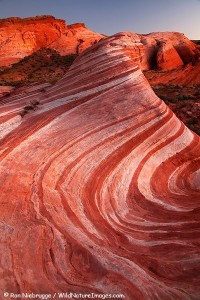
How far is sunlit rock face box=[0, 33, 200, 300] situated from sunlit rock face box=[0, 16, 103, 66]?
4631cm

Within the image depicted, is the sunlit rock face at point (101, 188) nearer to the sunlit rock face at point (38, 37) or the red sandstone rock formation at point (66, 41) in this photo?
the red sandstone rock formation at point (66, 41)

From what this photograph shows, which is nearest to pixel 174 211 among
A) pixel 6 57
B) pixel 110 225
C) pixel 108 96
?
pixel 110 225

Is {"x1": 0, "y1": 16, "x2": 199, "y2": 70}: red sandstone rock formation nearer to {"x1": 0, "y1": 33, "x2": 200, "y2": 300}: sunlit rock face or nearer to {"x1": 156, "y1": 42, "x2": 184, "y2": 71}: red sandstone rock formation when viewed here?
{"x1": 156, "y1": 42, "x2": 184, "y2": 71}: red sandstone rock formation

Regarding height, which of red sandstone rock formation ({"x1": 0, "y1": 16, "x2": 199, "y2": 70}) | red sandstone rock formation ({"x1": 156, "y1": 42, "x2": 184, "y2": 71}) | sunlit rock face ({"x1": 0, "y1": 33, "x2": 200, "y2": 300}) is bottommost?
sunlit rock face ({"x1": 0, "y1": 33, "x2": 200, "y2": 300})

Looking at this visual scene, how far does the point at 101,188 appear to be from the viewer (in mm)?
8586

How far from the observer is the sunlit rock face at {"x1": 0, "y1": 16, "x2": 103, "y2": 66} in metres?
57.3

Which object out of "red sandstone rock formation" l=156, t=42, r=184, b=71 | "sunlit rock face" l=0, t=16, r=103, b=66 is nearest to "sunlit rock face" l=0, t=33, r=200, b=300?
"red sandstone rock formation" l=156, t=42, r=184, b=71

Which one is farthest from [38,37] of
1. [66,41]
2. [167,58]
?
[167,58]

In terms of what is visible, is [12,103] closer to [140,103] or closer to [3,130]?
[3,130]

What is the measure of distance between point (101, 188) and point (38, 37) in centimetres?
5932

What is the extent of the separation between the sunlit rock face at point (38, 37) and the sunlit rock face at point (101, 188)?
46.3 meters

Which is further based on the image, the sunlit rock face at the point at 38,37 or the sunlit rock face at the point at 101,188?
the sunlit rock face at the point at 38,37

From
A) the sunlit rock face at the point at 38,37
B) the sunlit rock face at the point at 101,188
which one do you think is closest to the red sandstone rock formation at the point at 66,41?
the sunlit rock face at the point at 38,37

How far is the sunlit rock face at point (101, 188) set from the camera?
17.6 ft
